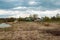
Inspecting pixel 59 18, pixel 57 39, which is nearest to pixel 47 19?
pixel 59 18

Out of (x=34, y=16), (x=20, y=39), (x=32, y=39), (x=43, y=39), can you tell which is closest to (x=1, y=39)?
(x=20, y=39)

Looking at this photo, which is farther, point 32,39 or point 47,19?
point 47,19

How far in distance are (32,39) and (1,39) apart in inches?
152

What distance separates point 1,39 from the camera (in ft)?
71.6

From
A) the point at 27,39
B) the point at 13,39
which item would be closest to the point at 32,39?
the point at 27,39

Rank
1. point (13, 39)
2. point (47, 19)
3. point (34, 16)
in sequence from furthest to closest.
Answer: point (34, 16) → point (47, 19) → point (13, 39)

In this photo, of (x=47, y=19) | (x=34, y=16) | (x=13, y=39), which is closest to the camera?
(x=13, y=39)

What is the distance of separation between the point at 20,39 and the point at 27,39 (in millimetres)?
883

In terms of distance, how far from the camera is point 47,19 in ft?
261

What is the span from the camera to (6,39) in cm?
2178

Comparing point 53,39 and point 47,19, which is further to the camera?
point 47,19

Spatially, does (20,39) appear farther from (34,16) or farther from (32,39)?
(34,16)

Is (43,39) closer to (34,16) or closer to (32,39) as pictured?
(32,39)

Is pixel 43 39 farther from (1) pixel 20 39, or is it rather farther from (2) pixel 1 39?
(2) pixel 1 39
